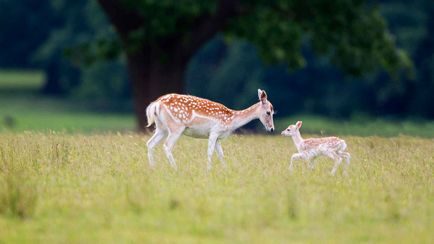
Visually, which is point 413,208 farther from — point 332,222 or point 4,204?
point 4,204

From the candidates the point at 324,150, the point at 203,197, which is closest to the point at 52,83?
the point at 324,150

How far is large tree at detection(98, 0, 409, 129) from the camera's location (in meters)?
26.9

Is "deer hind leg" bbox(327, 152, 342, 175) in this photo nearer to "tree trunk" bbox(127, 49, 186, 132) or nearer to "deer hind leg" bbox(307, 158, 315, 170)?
"deer hind leg" bbox(307, 158, 315, 170)

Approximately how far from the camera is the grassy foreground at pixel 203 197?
947 centimetres

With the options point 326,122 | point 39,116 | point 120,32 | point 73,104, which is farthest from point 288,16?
point 73,104

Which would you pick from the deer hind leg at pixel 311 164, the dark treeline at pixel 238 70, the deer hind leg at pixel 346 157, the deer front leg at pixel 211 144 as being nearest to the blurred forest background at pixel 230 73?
the dark treeline at pixel 238 70

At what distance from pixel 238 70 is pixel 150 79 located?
34.9 meters

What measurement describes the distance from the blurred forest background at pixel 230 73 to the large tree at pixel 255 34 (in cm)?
2193

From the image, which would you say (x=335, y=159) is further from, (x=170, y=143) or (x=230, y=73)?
(x=230, y=73)

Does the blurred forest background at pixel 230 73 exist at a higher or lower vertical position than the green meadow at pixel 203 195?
higher

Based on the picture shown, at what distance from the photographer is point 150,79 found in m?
27.4

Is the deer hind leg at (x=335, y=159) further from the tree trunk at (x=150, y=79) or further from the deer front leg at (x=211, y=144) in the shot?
the tree trunk at (x=150, y=79)

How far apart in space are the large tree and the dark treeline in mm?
22367

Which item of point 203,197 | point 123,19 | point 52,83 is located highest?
point 52,83
